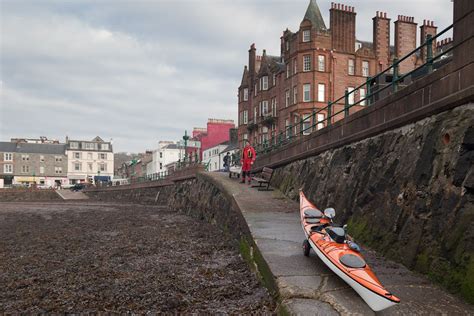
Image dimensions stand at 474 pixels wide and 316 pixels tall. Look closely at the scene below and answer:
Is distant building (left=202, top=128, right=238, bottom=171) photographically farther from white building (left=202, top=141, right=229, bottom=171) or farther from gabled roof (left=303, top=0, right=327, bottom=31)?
gabled roof (left=303, top=0, right=327, bottom=31)

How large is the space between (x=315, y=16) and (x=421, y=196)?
36995 mm

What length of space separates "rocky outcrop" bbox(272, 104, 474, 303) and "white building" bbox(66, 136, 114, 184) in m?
94.1

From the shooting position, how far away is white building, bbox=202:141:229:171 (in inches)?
2434

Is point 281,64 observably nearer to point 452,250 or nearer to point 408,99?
point 408,99

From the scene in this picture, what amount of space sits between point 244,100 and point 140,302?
48.9 m

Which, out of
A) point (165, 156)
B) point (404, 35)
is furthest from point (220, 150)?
point (404, 35)

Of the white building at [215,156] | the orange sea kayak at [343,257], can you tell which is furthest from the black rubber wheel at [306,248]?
the white building at [215,156]

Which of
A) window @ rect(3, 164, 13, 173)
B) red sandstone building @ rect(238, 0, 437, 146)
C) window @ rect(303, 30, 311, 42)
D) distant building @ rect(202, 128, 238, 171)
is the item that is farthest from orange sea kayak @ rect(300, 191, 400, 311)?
window @ rect(3, 164, 13, 173)

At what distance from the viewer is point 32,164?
9325cm

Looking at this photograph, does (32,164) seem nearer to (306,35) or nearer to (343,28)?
(306,35)

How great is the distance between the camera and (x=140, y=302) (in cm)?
732

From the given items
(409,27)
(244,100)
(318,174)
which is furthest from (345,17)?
(318,174)

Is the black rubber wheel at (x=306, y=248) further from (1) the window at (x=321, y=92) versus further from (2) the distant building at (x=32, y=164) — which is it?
(2) the distant building at (x=32, y=164)

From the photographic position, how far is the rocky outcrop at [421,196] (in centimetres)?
601
